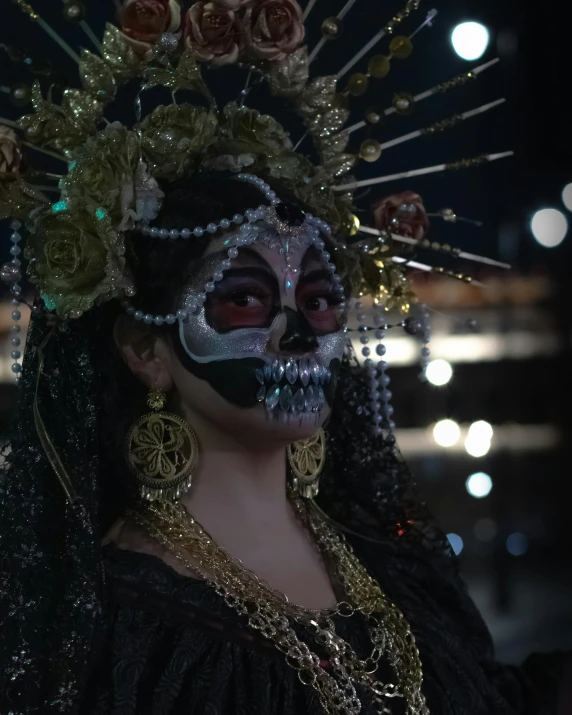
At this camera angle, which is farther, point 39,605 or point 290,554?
point 290,554

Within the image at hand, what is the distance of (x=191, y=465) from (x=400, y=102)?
2.44 ft

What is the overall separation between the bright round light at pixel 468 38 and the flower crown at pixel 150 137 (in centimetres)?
37

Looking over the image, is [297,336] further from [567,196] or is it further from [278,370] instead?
[567,196]

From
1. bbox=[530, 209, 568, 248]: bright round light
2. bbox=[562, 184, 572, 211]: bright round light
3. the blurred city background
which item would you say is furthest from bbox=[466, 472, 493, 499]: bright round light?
bbox=[562, 184, 572, 211]: bright round light

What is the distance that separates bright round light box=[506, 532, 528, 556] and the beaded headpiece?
2.34 metres

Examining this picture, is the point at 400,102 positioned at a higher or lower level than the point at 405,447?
higher

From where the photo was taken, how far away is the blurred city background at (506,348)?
278cm

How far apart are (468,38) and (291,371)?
100 centimetres

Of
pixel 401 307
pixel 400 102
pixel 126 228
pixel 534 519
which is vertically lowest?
pixel 534 519

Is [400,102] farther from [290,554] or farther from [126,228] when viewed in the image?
[290,554]

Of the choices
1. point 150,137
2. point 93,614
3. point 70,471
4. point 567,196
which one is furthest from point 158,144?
point 567,196

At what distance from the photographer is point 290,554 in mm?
1480

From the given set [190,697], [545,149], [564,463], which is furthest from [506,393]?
[190,697]

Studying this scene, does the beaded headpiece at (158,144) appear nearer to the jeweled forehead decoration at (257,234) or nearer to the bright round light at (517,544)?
the jeweled forehead decoration at (257,234)
